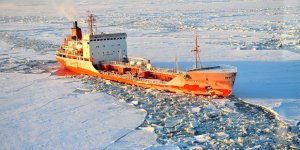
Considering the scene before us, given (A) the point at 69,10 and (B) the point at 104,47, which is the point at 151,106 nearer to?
(B) the point at 104,47

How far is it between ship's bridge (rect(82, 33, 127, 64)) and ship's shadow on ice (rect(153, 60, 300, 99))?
174 centimetres

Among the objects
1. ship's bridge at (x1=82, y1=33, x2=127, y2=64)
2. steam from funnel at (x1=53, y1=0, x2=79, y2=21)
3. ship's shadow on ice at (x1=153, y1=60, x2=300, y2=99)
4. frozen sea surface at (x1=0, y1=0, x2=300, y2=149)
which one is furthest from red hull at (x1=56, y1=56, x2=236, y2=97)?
steam from funnel at (x1=53, y1=0, x2=79, y2=21)

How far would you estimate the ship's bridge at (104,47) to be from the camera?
15117mm

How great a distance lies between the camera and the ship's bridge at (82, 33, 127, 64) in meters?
15.1

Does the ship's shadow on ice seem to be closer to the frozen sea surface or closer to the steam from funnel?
the frozen sea surface

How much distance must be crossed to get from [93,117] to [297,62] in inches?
337

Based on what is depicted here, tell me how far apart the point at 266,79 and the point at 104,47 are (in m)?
6.39

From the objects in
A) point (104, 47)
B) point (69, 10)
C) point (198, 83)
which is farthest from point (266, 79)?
point (69, 10)

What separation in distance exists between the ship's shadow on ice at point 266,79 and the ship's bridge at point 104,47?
5.70ft

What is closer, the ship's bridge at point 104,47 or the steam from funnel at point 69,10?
the ship's bridge at point 104,47

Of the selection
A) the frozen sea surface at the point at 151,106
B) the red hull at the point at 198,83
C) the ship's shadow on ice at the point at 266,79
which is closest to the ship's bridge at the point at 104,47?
the frozen sea surface at the point at 151,106

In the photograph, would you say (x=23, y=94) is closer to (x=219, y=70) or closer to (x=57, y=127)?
(x=57, y=127)

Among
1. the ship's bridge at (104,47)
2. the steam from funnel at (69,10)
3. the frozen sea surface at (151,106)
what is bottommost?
the frozen sea surface at (151,106)

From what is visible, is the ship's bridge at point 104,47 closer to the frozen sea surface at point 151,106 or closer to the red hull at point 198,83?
the frozen sea surface at point 151,106
